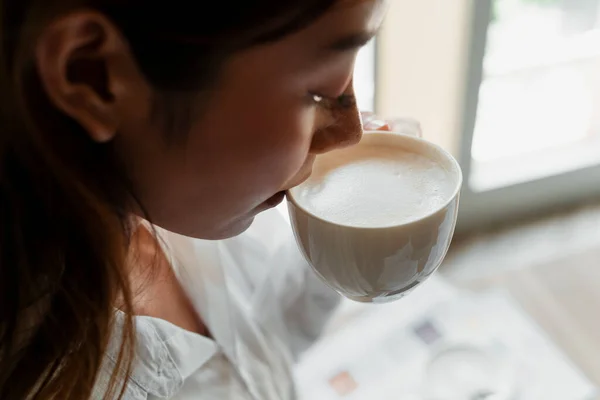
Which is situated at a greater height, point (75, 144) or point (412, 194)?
point (75, 144)

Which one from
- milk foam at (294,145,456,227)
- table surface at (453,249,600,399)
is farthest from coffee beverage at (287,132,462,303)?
table surface at (453,249,600,399)

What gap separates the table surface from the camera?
1012mm

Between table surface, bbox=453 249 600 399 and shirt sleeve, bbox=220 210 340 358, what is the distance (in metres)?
0.45

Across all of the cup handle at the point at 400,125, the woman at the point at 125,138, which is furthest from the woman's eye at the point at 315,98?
the cup handle at the point at 400,125

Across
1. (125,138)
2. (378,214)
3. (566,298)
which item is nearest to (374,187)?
(378,214)

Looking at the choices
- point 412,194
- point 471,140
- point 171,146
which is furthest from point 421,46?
point 171,146

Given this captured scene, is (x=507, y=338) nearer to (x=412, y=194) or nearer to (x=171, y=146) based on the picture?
(x=412, y=194)

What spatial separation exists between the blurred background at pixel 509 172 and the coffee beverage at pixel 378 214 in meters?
0.46

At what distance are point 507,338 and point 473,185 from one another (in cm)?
31

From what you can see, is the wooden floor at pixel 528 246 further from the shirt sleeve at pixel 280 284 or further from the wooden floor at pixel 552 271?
the shirt sleeve at pixel 280 284

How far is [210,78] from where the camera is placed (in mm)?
352

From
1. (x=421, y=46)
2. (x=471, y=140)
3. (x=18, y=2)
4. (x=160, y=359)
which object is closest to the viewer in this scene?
(x=18, y=2)

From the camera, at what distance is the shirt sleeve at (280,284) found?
2.40 feet

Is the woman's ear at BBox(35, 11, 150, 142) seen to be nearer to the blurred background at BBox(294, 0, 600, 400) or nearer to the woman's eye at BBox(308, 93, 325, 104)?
the woman's eye at BBox(308, 93, 325, 104)
